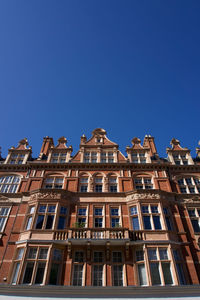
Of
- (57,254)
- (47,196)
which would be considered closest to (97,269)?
(57,254)

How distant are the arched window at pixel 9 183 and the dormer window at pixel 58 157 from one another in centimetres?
473

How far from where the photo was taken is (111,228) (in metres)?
17.2

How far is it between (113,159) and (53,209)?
9.92m

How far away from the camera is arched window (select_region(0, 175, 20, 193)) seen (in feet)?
75.2

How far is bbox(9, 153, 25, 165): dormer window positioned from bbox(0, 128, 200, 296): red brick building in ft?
0.40

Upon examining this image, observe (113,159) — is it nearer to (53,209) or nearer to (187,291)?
(53,209)

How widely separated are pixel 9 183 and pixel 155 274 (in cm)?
1765

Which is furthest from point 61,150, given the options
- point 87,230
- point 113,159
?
point 87,230

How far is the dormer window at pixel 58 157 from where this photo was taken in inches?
1026

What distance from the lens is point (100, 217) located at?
19.4m

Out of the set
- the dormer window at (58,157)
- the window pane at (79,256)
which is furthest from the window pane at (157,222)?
the dormer window at (58,157)

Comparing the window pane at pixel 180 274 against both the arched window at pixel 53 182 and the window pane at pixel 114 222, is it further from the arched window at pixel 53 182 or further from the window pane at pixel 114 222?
the arched window at pixel 53 182

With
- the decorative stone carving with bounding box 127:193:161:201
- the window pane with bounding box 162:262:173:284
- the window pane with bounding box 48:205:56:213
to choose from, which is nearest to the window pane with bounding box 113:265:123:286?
the window pane with bounding box 162:262:173:284

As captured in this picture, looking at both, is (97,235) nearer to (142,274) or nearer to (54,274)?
(54,274)
